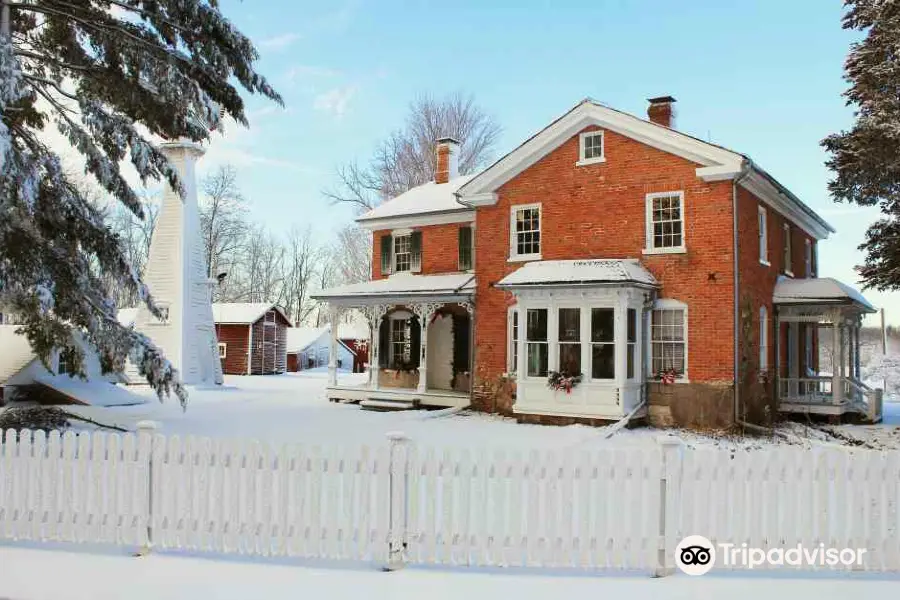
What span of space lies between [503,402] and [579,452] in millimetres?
12787

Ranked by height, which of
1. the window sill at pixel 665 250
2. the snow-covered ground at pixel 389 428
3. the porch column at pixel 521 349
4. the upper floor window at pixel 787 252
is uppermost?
the upper floor window at pixel 787 252

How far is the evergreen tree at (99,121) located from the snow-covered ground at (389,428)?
3.84 m

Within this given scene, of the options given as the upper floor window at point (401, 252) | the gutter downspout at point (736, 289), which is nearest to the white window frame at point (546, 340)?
the gutter downspout at point (736, 289)

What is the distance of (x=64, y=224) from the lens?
37.5ft

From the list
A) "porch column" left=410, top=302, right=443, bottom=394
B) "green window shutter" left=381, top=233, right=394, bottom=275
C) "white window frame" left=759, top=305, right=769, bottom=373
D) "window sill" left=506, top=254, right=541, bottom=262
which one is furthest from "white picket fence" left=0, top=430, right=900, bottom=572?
"green window shutter" left=381, top=233, right=394, bottom=275

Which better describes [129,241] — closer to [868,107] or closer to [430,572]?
[868,107]

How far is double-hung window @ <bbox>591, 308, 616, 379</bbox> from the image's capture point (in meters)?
17.2

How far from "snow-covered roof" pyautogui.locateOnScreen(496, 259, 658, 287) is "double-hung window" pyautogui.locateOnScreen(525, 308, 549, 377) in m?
0.98

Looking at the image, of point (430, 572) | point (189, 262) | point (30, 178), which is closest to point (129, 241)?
point (189, 262)

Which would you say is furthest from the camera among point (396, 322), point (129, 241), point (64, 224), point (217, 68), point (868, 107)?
point (129, 241)

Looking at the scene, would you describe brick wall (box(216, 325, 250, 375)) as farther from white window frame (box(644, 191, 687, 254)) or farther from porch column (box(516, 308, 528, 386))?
white window frame (box(644, 191, 687, 254))

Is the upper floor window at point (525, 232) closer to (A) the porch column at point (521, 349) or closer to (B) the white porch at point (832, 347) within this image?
(A) the porch column at point (521, 349)

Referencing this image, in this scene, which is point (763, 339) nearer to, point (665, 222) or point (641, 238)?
point (665, 222)

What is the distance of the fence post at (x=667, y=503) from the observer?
243 inches
